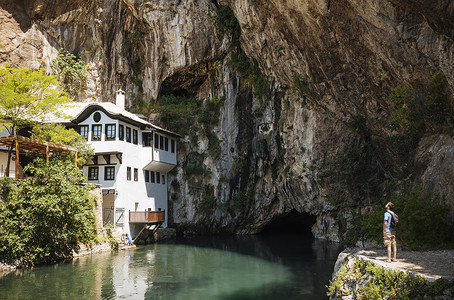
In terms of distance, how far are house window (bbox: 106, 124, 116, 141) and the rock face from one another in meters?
8.40

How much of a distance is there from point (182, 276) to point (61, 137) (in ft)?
45.7

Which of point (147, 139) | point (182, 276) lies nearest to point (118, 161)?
point (147, 139)

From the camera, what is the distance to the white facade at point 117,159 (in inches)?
1173

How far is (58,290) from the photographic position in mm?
15211

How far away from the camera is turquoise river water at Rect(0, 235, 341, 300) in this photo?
1463 centimetres

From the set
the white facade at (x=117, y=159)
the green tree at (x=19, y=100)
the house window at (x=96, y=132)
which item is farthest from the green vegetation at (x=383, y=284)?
the house window at (x=96, y=132)

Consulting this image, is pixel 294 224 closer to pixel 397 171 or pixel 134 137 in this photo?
pixel 134 137

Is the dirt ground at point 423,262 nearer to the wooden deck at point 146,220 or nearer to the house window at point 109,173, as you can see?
the wooden deck at point 146,220

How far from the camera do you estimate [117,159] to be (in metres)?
30.3

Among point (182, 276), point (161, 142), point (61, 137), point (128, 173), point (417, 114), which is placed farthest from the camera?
point (161, 142)

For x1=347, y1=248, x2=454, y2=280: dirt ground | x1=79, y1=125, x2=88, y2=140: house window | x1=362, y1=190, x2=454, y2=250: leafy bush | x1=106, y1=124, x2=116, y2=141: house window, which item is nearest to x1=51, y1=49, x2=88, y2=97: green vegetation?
x1=79, y1=125, x2=88, y2=140: house window

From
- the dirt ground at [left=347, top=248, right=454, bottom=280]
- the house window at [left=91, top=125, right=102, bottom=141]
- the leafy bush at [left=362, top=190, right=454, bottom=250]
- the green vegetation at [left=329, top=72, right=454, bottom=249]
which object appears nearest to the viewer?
the dirt ground at [left=347, top=248, right=454, bottom=280]

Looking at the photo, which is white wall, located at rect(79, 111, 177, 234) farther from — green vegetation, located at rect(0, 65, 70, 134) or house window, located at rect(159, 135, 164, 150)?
green vegetation, located at rect(0, 65, 70, 134)

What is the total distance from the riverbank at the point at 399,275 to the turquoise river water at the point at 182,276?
2516mm
